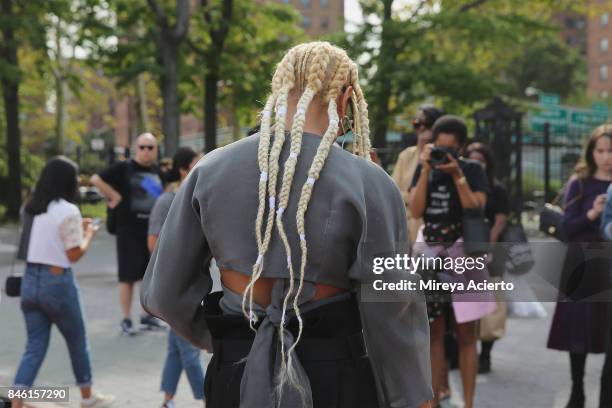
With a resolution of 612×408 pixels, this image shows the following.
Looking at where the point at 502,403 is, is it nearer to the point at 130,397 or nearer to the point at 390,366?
the point at 130,397

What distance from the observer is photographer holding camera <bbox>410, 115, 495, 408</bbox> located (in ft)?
17.0

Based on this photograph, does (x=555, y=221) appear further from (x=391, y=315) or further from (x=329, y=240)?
(x=329, y=240)

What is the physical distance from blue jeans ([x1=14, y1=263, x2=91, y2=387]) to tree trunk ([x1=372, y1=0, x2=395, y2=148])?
667 inches

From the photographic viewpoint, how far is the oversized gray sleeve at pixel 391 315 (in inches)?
96.7

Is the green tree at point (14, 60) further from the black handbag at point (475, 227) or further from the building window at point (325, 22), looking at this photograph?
the building window at point (325, 22)

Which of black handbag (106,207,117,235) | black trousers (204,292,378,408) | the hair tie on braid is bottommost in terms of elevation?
black handbag (106,207,117,235)

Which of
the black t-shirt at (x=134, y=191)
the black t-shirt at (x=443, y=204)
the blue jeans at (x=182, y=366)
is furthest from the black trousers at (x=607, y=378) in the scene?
the black t-shirt at (x=134, y=191)

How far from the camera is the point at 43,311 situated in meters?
5.39

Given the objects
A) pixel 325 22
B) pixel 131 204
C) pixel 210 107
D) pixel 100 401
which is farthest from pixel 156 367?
pixel 325 22

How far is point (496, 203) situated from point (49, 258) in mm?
3275

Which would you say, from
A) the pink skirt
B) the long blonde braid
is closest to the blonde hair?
the long blonde braid

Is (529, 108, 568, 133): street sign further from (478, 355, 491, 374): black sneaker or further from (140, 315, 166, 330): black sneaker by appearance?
(478, 355, 491, 374): black sneaker

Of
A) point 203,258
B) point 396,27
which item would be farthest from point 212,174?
point 396,27

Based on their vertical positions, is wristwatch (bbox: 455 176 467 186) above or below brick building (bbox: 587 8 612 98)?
below
